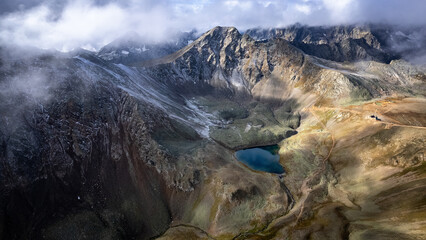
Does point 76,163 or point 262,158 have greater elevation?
point 76,163

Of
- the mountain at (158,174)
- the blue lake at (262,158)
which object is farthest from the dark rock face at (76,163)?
the blue lake at (262,158)

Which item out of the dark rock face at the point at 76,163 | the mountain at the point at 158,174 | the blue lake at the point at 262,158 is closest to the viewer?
the dark rock face at the point at 76,163

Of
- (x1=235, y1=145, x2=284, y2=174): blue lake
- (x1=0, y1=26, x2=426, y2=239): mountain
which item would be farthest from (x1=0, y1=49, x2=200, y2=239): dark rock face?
(x1=235, y1=145, x2=284, y2=174): blue lake

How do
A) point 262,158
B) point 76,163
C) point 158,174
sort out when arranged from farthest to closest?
point 262,158 → point 158,174 → point 76,163

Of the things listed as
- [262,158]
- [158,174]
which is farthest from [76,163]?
[262,158]

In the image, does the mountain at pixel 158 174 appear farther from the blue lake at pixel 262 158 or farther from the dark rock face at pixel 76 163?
the blue lake at pixel 262 158

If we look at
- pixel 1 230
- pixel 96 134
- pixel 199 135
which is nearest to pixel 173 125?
pixel 199 135

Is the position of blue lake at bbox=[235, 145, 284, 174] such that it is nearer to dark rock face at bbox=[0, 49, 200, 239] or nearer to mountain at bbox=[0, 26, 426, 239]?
mountain at bbox=[0, 26, 426, 239]

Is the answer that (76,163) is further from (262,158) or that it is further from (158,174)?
(262,158)
